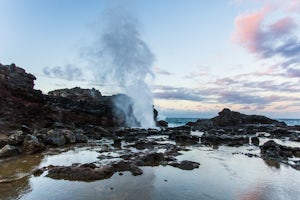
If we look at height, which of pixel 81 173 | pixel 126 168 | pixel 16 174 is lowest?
pixel 16 174

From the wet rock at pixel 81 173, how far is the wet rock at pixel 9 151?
10597 mm

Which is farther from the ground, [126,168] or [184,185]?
[126,168]

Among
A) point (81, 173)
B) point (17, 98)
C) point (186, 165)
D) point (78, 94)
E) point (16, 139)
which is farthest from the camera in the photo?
point (78, 94)

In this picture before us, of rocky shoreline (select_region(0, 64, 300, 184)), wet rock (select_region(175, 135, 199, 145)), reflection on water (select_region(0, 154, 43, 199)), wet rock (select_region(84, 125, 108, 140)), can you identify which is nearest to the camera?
reflection on water (select_region(0, 154, 43, 199))

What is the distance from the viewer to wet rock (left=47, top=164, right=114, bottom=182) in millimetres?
22969

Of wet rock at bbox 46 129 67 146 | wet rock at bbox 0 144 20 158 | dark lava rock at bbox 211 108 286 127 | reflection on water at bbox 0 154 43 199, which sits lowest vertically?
reflection on water at bbox 0 154 43 199

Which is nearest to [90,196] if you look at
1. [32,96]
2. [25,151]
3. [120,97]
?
[25,151]

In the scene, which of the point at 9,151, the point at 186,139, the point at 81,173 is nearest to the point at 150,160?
the point at 81,173

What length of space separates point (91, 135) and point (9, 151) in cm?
2570

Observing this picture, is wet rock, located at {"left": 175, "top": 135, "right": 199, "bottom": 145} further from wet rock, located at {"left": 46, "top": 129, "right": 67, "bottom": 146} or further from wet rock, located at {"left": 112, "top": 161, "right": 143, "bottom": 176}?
wet rock, located at {"left": 112, "top": 161, "right": 143, "bottom": 176}

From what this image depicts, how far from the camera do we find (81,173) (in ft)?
77.0

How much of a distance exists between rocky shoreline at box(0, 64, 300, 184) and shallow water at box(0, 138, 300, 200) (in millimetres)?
1543

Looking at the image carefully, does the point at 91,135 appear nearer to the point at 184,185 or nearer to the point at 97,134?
the point at 97,134

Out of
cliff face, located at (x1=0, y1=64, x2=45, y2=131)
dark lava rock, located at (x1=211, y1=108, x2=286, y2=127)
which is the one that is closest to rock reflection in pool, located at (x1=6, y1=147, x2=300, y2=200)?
cliff face, located at (x1=0, y1=64, x2=45, y2=131)
